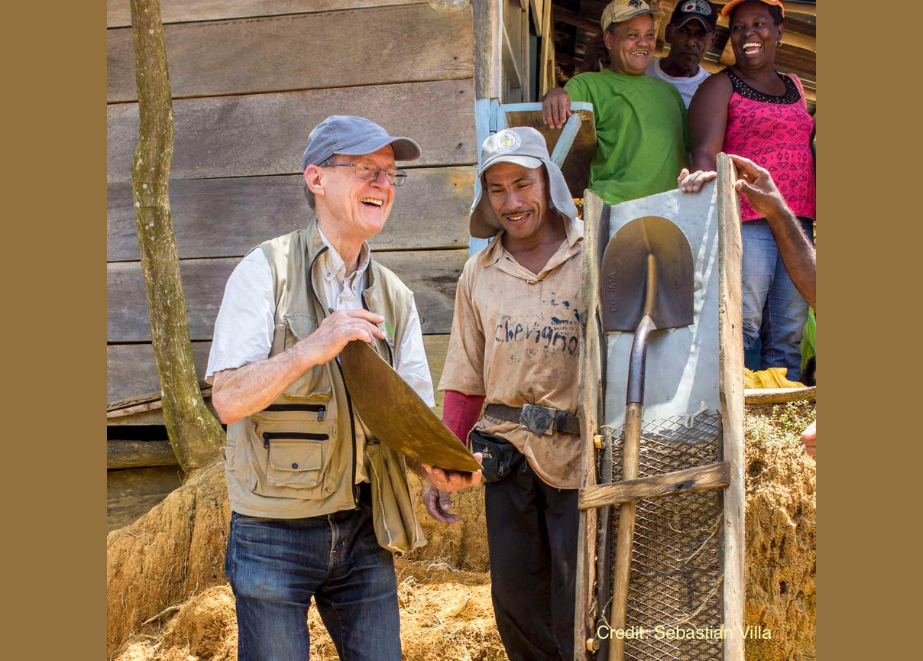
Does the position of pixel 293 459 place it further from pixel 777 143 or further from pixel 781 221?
pixel 777 143

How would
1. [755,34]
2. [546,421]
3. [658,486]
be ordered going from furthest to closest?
1. [755,34]
2. [546,421]
3. [658,486]

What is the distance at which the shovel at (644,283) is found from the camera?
303cm

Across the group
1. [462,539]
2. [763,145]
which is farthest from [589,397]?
[763,145]

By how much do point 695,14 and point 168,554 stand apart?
4.41m

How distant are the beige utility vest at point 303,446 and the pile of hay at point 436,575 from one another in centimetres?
176

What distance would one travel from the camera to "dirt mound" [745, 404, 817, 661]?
13.3ft

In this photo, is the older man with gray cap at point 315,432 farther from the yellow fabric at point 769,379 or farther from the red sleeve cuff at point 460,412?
the yellow fabric at point 769,379

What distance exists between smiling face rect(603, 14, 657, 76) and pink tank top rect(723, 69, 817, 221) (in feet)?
2.22

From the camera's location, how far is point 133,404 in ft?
17.3

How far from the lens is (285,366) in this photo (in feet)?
7.75

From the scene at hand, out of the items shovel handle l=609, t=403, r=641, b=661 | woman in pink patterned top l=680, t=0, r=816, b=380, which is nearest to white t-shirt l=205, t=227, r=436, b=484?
shovel handle l=609, t=403, r=641, b=661

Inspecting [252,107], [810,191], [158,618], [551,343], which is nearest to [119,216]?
[252,107]

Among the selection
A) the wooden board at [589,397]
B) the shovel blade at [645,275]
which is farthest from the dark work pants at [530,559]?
the shovel blade at [645,275]

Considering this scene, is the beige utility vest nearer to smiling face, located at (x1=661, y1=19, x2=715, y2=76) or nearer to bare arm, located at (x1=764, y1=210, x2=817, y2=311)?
bare arm, located at (x1=764, y1=210, x2=817, y2=311)
